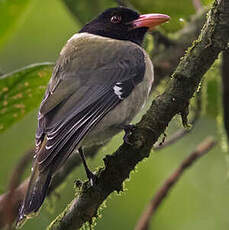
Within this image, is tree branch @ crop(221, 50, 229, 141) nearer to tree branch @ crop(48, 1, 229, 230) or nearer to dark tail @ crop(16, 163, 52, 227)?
tree branch @ crop(48, 1, 229, 230)

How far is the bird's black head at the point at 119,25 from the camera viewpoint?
185 inches

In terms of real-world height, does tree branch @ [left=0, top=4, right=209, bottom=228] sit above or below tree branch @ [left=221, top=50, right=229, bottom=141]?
below

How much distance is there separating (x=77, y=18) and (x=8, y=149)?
6.94ft

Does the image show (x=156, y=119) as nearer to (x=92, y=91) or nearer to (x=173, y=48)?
(x=92, y=91)

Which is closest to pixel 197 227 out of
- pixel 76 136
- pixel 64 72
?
pixel 64 72

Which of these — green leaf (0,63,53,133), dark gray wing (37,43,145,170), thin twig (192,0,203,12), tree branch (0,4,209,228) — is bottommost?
tree branch (0,4,209,228)

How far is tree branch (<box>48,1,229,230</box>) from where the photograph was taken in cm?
300

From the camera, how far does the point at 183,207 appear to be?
6.79m

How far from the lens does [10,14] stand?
12.9 feet

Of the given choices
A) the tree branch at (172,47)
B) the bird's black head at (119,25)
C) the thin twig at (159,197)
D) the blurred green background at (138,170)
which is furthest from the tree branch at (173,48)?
the blurred green background at (138,170)

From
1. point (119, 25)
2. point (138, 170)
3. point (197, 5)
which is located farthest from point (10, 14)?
point (138, 170)

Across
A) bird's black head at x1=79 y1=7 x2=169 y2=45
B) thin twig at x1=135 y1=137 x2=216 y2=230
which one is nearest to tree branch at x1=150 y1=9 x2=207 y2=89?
bird's black head at x1=79 y1=7 x2=169 y2=45

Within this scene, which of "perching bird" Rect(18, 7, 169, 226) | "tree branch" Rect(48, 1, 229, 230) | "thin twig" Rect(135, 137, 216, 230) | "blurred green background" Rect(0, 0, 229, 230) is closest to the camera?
"tree branch" Rect(48, 1, 229, 230)

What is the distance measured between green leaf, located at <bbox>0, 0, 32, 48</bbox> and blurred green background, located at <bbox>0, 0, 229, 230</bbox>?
7.70ft
